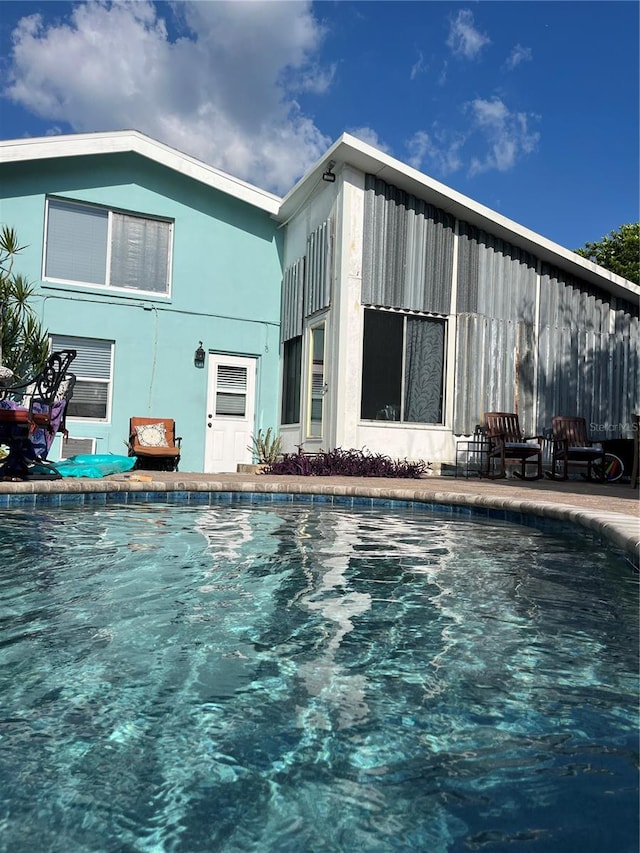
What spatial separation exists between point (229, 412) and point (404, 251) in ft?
12.6

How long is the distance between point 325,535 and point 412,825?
331cm

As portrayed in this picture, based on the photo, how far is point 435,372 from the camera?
32.6 ft

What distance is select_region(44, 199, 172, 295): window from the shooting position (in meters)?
10.1

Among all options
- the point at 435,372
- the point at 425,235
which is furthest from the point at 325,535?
the point at 425,235

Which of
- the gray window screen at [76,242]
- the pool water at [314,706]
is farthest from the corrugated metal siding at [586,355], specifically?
the pool water at [314,706]

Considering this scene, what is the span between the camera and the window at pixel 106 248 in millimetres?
10133

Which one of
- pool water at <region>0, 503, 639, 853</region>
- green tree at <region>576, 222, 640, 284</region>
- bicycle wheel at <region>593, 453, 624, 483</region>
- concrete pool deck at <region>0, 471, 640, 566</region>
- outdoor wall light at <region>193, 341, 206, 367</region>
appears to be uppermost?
green tree at <region>576, 222, 640, 284</region>

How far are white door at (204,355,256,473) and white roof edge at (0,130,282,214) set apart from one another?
8.89 ft

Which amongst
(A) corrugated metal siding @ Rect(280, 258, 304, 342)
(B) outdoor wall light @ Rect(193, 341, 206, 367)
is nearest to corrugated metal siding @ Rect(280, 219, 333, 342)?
(A) corrugated metal siding @ Rect(280, 258, 304, 342)

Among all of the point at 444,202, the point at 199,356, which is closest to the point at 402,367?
the point at 444,202

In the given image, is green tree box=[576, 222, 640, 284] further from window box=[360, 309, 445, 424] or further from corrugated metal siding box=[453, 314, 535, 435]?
window box=[360, 309, 445, 424]

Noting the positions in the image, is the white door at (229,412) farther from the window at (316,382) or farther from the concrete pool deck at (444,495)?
the concrete pool deck at (444,495)

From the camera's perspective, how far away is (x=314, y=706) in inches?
69.6

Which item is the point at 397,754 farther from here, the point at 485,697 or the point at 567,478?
the point at 567,478
